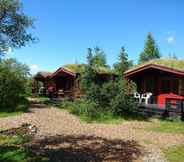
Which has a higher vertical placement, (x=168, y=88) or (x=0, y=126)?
(x=168, y=88)

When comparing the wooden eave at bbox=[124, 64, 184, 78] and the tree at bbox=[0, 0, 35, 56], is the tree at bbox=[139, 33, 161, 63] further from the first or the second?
the tree at bbox=[0, 0, 35, 56]

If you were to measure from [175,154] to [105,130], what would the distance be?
512 centimetres

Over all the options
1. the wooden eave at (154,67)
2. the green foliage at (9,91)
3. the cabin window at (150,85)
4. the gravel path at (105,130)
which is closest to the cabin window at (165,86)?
the cabin window at (150,85)

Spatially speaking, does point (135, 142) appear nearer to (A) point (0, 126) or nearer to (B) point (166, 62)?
(A) point (0, 126)

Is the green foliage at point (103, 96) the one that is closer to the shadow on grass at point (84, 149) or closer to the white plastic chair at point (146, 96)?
the white plastic chair at point (146, 96)

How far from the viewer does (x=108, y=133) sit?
47.2 ft

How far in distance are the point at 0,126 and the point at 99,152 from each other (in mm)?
7090

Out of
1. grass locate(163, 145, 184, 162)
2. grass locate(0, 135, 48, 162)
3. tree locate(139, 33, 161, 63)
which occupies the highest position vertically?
tree locate(139, 33, 161, 63)

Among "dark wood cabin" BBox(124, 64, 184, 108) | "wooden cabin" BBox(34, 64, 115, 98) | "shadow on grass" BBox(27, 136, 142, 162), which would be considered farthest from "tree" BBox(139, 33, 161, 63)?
"shadow on grass" BBox(27, 136, 142, 162)

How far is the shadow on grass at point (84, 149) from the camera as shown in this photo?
9.99 m

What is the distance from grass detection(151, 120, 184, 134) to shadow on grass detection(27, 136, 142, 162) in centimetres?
353

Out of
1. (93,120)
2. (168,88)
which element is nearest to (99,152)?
(93,120)

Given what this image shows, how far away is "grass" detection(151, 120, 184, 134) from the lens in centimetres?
1529

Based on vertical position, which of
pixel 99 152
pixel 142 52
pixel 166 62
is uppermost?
pixel 142 52
